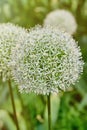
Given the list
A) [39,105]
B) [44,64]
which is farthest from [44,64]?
[39,105]

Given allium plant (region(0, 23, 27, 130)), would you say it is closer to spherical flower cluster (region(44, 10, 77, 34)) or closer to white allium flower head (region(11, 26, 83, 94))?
white allium flower head (region(11, 26, 83, 94))

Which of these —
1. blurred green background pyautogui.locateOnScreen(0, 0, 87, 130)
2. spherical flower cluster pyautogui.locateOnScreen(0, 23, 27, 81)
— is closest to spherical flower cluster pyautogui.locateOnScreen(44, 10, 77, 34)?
blurred green background pyautogui.locateOnScreen(0, 0, 87, 130)

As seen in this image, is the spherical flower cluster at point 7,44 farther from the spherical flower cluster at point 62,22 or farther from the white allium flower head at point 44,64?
the spherical flower cluster at point 62,22

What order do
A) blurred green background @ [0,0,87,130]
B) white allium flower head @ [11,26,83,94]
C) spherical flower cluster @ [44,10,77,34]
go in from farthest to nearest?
spherical flower cluster @ [44,10,77,34] < blurred green background @ [0,0,87,130] < white allium flower head @ [11,26,83,94]

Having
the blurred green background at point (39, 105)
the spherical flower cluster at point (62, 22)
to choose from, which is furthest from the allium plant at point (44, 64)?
the spherical flower cluster at point (62, 22)

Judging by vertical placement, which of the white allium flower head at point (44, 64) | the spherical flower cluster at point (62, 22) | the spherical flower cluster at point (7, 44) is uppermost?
the spherical flower cluster at point (62, 22)

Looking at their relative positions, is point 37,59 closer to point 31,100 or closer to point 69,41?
point 69,41

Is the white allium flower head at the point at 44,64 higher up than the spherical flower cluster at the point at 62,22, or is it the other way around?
the spherical flower cluster at the point at 62,22

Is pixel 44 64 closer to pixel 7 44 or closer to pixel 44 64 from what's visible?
pixel 44 64
